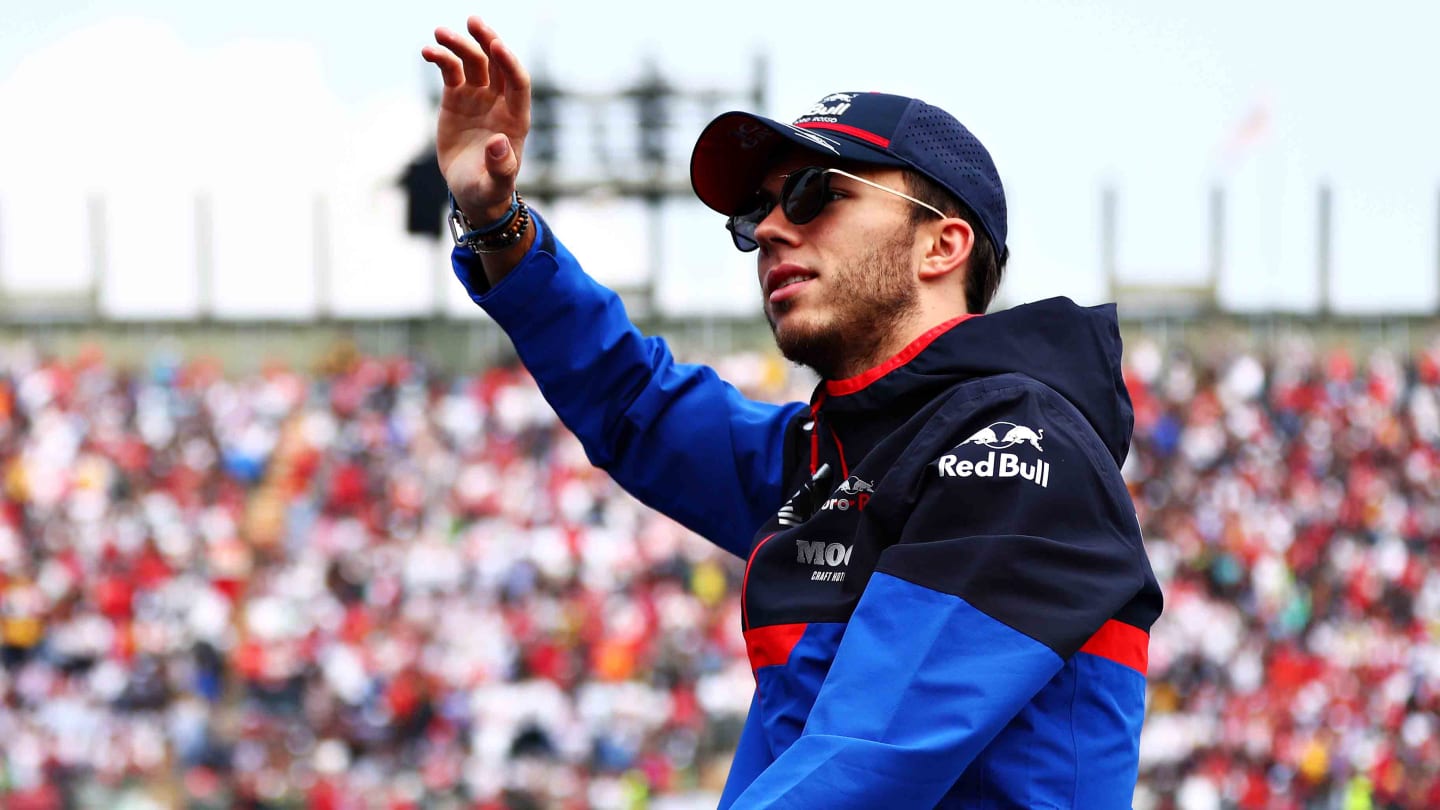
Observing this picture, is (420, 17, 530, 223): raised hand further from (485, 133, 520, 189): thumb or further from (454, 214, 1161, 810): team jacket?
(454, 214, 1161, 810): team jacket

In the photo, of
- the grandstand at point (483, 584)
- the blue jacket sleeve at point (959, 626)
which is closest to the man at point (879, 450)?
the blue jacket sleeve at point (959, 626)

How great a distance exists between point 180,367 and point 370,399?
2.76 meters

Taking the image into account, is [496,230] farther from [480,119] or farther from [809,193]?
[809,193]

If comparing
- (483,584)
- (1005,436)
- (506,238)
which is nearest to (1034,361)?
(1005,436)

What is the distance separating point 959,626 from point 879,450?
29cm

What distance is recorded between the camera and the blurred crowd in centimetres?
1170

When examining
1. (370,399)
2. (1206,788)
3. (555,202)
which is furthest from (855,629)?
(555,202)

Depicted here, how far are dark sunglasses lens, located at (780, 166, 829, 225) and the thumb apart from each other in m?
0.42

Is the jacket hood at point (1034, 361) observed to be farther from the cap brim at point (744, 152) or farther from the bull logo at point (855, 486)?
the cap brim at point (744, 152)

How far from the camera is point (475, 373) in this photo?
1702 cm

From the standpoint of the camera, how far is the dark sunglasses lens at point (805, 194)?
5.91 ft

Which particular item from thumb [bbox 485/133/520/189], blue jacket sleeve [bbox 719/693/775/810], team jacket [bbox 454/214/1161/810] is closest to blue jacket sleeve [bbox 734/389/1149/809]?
team jacket [bbox 454/214/1161/810]

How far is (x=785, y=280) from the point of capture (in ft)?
6.11

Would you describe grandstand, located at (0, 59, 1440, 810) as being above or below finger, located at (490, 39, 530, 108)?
below
